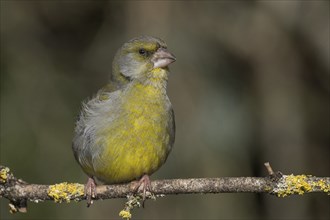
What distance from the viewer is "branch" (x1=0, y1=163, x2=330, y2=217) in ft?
14.2

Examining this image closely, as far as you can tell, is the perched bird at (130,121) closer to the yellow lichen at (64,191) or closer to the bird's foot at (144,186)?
the bird's foot at (144,186)

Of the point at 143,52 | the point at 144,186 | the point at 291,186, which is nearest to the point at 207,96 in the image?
the point at 143,52

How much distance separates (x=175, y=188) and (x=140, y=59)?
1.35 metres

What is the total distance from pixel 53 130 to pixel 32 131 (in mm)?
241

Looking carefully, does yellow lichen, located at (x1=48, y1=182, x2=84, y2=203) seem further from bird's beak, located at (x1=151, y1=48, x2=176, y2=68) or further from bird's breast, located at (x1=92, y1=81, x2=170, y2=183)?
bird's beak, located at (x1=151, y1=48, x2=176, y2=68)

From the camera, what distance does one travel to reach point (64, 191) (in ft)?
15.5

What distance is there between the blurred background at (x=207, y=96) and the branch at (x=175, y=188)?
2.31m

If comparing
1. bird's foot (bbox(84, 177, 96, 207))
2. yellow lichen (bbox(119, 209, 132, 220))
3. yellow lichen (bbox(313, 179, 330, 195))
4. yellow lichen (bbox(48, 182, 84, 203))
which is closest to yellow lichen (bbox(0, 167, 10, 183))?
yellow lichen (bbox(48, 182, 84, 203))

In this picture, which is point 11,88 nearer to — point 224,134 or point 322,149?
point 224,134

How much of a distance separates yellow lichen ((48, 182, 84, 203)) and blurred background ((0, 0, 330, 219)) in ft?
7.46

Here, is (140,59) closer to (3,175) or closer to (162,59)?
(162,59)

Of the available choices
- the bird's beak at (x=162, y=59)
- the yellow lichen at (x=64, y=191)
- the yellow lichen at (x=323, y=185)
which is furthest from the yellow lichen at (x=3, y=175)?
the yellow lichen at (x=323, y=185)

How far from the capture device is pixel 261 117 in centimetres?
793

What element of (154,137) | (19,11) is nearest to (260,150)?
(154,137)
